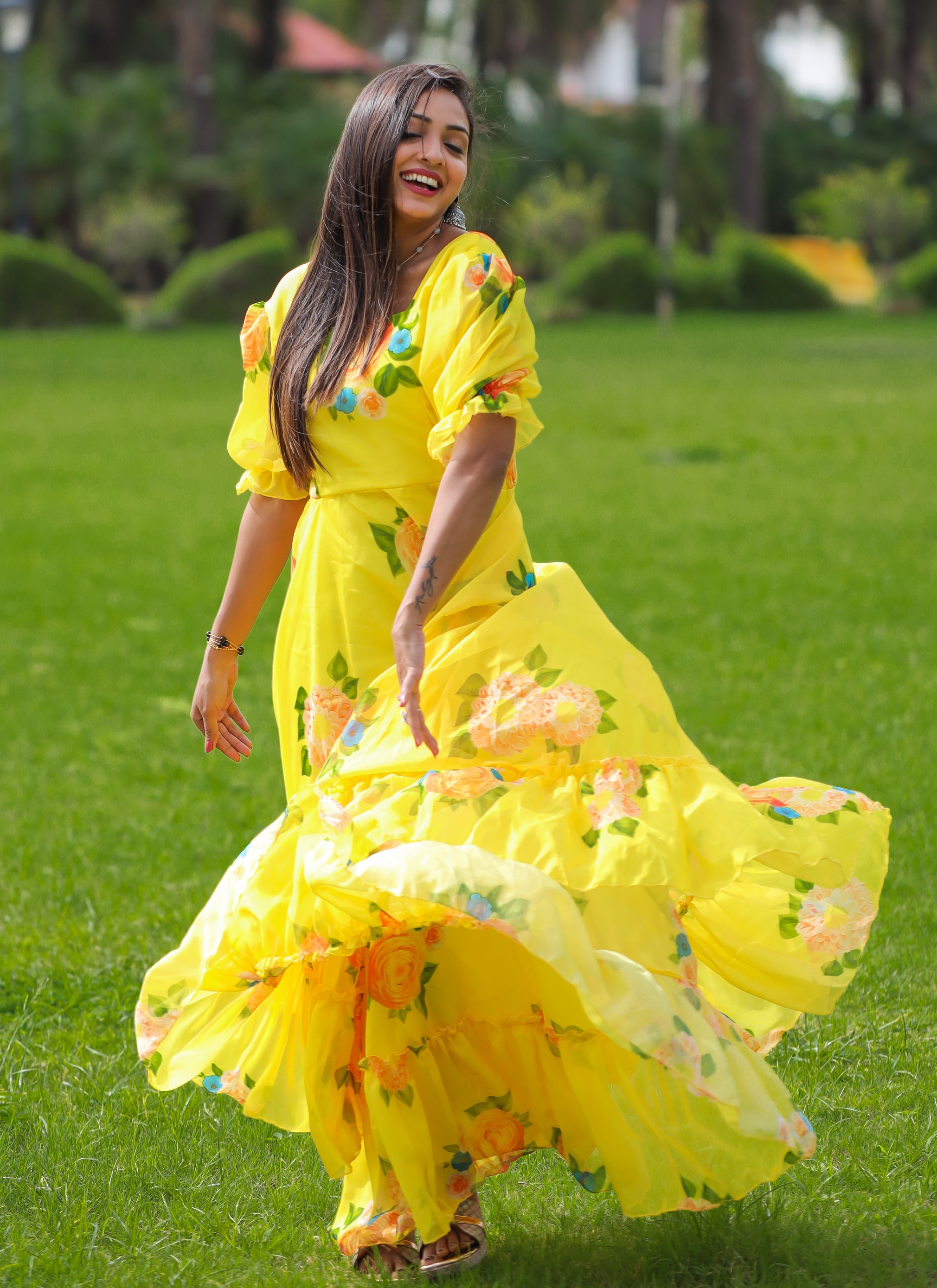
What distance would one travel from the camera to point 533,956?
7.91ft

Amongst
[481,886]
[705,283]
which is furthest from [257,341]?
[705,283]

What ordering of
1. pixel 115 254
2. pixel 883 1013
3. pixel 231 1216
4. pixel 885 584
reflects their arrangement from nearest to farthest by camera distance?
1. pixel 231 1216
2. pixel 883 1013
3. pixel 885 584
4. pixel 115 254

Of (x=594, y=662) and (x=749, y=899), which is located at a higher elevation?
(x=594, y=662)

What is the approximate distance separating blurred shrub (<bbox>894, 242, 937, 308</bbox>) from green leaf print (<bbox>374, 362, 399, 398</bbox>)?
115 ft

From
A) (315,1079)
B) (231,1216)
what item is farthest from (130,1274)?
(315,1079)

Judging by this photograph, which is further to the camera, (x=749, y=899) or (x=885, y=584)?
(x=885, y=584)

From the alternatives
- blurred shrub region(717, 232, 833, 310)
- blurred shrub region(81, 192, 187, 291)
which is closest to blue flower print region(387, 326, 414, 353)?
blurred shrub region(717, 232, 833, 310)

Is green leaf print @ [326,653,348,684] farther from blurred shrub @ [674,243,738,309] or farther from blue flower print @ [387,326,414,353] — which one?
blurred shrub @ [674,243,738,309]

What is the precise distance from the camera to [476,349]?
2.46 m

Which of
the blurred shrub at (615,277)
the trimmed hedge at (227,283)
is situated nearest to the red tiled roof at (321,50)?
the blurred shrub at (615,277)

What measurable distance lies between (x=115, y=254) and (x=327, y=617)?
37157mm

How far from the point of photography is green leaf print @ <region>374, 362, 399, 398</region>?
8.43 feet

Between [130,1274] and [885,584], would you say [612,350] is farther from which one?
Result: [130,1274]

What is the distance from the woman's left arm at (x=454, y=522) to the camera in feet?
8.02
